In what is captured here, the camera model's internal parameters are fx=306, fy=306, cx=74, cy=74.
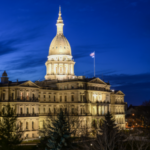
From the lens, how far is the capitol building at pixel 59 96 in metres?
90.8

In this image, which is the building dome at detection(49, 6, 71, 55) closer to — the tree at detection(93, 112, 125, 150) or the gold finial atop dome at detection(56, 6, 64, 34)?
the gold finial atop dome at detection(56, 6, 64, 34)

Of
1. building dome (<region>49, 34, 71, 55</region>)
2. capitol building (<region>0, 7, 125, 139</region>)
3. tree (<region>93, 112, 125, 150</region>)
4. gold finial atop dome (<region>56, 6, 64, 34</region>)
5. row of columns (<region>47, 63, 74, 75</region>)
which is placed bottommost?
tree (<region>93, 112, 125, 150</region>)

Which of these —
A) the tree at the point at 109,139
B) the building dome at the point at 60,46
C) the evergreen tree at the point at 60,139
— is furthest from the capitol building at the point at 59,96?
the evergreen tree at the point at 60,139

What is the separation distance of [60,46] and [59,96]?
878 inches

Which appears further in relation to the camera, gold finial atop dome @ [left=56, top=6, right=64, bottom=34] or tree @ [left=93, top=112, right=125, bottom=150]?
gold finial atop dome @ [left=56, top=6, right=64, bottom=34]

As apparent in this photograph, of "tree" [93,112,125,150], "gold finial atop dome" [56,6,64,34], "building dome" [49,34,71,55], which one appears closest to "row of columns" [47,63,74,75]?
"building dome" [49,34,71,55]

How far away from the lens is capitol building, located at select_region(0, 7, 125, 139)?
90.8m

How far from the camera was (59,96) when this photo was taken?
350 ft

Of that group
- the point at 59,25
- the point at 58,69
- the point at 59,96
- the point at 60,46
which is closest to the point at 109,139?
the point at 59,96

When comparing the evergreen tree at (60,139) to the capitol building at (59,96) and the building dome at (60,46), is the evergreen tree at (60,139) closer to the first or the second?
the capitol building at (59,96)

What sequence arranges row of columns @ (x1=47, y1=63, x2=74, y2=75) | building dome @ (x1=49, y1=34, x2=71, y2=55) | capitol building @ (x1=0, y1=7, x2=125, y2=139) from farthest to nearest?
1. building dome @ (x1=49, y1=34, x2=71, y2=55)
2. row of columns @ (x1=47, y1=63, x2=74, y2=75)
3. capitol building @ (x1=0, y1=7, x2=125, y2=139)

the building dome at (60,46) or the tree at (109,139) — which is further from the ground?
the building dome at (60,46)

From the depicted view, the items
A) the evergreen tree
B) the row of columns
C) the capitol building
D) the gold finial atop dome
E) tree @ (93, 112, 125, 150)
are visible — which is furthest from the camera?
the gold finial atop dome

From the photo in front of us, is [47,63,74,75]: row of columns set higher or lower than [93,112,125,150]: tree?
higher
